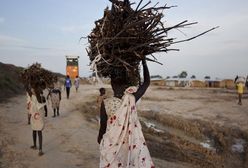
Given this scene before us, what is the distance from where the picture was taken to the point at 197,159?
440 inches

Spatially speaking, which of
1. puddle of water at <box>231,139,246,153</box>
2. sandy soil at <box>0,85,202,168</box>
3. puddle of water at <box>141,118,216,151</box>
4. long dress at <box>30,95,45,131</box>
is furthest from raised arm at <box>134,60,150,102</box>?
puddle of water at <box>231,139,246,153</box>

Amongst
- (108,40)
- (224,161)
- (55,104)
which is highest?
(108,40)

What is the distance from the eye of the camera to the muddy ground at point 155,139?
9469 mm

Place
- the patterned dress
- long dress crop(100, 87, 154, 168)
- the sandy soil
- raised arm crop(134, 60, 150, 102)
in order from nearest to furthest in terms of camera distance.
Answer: long dress crop(100, 87, 154, 168) → raised arm crop(134, 60, 150, 102) → the sandy soil → the patterned dress

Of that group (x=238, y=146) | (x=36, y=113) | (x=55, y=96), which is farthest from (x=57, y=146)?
(x=55, y=96)

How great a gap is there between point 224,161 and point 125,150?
8.09 meters

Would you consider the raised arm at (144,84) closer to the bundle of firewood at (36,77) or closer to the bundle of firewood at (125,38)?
the bundle of firewood at (125,38)

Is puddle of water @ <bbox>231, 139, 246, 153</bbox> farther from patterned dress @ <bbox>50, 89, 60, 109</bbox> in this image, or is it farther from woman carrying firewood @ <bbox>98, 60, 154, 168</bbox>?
woman carrying firewood @ <bbox>98, 60, 154, 168</bbox>

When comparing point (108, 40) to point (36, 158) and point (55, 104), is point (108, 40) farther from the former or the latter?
point (55, 104)

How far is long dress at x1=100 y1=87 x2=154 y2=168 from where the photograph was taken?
4203mm

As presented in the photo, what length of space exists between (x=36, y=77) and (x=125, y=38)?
563cm

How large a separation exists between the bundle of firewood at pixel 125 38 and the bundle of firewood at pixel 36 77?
5172 millimetres

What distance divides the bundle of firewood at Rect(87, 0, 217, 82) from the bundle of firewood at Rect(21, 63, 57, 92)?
517cm

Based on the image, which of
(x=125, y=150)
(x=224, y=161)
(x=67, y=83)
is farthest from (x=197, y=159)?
(x=67, y=83)
